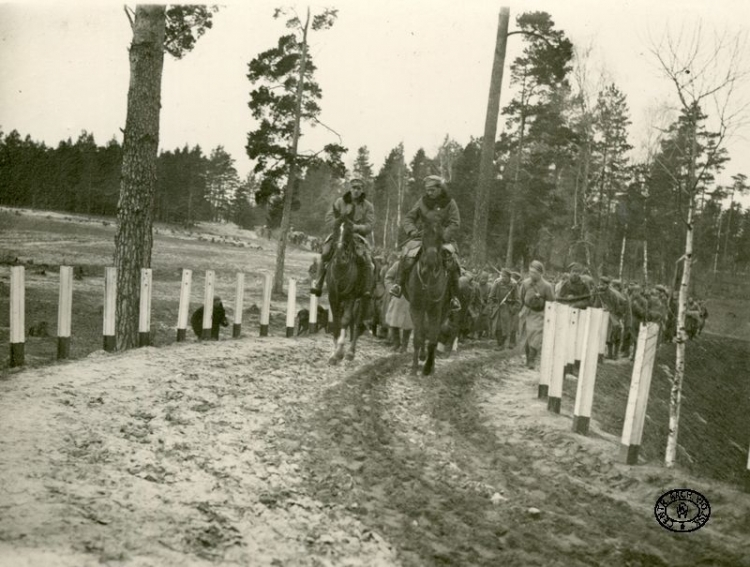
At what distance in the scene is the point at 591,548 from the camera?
4.61 metres

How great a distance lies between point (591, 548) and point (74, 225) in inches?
895

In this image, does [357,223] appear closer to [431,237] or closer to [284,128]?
[431,237]

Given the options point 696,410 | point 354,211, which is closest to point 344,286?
point 354,211

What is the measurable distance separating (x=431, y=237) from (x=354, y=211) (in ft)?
4.84

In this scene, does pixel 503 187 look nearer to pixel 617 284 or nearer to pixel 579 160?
pixel 579 160

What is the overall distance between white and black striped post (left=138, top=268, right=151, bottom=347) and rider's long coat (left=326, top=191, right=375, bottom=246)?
3.01 metres

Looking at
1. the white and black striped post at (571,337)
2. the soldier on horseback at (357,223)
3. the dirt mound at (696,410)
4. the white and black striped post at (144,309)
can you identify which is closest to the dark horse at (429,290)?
the soldier on horseback at (357,223)

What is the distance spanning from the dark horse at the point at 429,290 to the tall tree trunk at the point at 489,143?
6.30 m

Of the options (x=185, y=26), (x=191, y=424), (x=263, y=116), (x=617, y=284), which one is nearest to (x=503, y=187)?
(x=617, y=284)

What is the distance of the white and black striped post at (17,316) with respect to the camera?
794 cm

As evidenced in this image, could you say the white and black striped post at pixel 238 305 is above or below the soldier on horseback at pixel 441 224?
below

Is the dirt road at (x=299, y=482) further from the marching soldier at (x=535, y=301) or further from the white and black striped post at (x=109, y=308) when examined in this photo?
the marching soldier at (x=535, y=301)

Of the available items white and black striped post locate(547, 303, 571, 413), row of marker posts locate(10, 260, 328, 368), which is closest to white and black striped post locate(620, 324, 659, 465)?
white and black striped post locate(547, 303, 571, 413)

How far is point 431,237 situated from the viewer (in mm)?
9250
